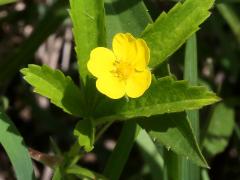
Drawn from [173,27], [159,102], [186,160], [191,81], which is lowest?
[186,160]

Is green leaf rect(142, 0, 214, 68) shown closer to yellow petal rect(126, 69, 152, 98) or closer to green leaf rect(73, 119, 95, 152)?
yellow petal rect(126, 69, 152, 98)

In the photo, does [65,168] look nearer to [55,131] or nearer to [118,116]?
[118,116]

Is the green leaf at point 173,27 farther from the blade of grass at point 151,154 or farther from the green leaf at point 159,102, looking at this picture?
the blade of grass at point 151,154

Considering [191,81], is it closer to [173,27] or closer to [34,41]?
[173,27]

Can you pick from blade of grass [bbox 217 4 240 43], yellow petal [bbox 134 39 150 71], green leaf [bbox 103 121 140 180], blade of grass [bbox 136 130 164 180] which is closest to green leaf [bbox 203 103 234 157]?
blade of grass [bbox 136 130 164 180]

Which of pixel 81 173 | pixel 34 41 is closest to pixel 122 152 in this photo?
pixel 81 173

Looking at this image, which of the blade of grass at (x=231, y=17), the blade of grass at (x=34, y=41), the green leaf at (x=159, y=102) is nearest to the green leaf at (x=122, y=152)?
the green leaf at (x=159, y=102)

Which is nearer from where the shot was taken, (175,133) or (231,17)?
Result: (175,133)
